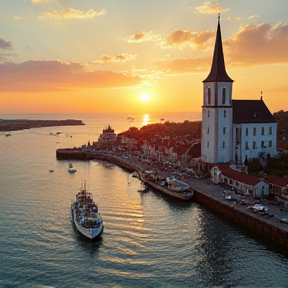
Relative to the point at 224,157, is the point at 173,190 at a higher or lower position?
lower

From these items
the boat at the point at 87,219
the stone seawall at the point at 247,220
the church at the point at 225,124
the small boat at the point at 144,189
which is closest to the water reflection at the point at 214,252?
the stone seawall at the point at 247,220

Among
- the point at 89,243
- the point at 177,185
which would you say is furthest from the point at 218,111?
the point at 89,243

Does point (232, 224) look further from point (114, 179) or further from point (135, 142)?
point (135, 142)

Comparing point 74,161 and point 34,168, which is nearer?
point 34,168

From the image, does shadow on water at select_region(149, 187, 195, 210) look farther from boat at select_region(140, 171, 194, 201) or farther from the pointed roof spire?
the pointed roof spire

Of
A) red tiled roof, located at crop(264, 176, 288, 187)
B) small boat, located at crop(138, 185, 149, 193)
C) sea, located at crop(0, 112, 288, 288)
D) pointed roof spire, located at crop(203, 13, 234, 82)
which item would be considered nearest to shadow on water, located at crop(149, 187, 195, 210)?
sea, located at crop(0, 112, 288, 288)

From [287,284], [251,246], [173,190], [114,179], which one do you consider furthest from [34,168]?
[287,284]

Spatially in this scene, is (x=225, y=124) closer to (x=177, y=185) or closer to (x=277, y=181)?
(x=177, y=185)
